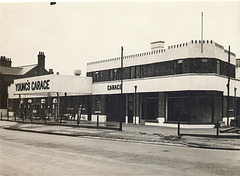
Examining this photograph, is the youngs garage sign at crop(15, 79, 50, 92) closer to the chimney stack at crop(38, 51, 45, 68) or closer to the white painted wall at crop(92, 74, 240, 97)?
the white painted wall at crop(92, 74, 240, 97)

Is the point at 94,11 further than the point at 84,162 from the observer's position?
Yes

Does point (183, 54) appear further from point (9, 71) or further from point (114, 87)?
point (9, 71)

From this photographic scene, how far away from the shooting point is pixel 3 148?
1448 centimetres

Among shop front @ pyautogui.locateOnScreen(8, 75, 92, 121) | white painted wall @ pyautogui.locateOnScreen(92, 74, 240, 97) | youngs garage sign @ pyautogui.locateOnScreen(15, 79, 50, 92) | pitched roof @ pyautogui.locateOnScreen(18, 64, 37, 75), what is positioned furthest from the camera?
pitched roof @ pyautogui.locateOnScreen(18, 64, 37, 75)

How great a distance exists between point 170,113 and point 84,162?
61.7 ft

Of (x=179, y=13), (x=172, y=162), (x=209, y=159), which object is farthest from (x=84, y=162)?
(x=179, y=13)

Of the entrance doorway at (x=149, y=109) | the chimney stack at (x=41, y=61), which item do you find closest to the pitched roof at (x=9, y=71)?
the chimney stack at (x=41, y=61)

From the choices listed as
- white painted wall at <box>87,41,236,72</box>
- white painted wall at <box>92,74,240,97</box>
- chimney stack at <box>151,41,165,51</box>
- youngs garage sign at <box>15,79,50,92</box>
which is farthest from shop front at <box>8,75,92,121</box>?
chimney stack at <box>151,41,165,51</box>

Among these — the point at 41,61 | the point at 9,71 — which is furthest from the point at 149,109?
the point at 9,71

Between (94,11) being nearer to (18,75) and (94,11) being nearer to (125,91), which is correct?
(125,91)

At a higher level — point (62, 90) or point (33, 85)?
point (33, 85)

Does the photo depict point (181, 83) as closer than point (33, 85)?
Yes

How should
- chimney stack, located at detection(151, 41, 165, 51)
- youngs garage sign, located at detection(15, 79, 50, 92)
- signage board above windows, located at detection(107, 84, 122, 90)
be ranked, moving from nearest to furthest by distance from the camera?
chimney stack, located at detection(151, 41, 165, 51) → signage board above windows, located at detection(107, 84, 122, 90) → youngs garage sign, located at detection(15, 79, 50, 92)

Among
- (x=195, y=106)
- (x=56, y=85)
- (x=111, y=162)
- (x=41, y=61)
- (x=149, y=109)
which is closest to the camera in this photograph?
(x=111, y=162)
